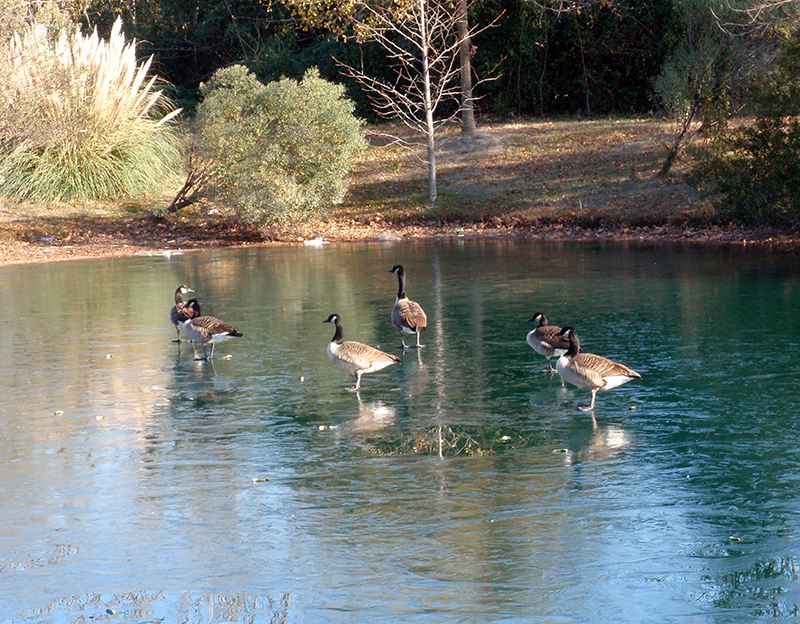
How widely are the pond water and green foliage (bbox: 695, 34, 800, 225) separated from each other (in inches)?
338

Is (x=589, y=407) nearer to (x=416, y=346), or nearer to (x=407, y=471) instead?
(x=407, y=471)

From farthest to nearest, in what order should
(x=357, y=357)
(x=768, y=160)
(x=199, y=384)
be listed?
(x=768, y=160), (x=199, y=384), (x=357, y=357)

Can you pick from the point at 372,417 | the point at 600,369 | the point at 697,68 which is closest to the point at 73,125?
the point at 697,68

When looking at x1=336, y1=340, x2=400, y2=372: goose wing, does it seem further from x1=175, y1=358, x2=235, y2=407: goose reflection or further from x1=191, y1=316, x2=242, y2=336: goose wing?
x1=191, y1=316, x2=242, y2=336: goose wing

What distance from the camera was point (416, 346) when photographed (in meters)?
12.6

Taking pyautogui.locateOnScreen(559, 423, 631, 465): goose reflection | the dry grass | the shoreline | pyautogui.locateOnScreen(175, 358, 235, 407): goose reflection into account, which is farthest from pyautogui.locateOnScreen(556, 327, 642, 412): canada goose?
the dry grass

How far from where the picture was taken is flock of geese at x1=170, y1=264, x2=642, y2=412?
9055 millimetres

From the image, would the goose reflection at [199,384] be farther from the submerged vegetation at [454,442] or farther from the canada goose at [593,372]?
the canada goose at [593,372]

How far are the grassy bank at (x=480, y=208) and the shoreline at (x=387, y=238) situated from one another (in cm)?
6

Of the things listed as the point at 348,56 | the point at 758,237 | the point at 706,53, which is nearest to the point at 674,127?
the point at 706,53

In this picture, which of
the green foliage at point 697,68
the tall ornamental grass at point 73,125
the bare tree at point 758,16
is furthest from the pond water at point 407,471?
the green foliage at point 697,68

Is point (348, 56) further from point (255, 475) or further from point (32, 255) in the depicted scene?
point (255, 475)

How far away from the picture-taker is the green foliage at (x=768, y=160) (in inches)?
880

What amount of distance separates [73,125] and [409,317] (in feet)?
71.3
